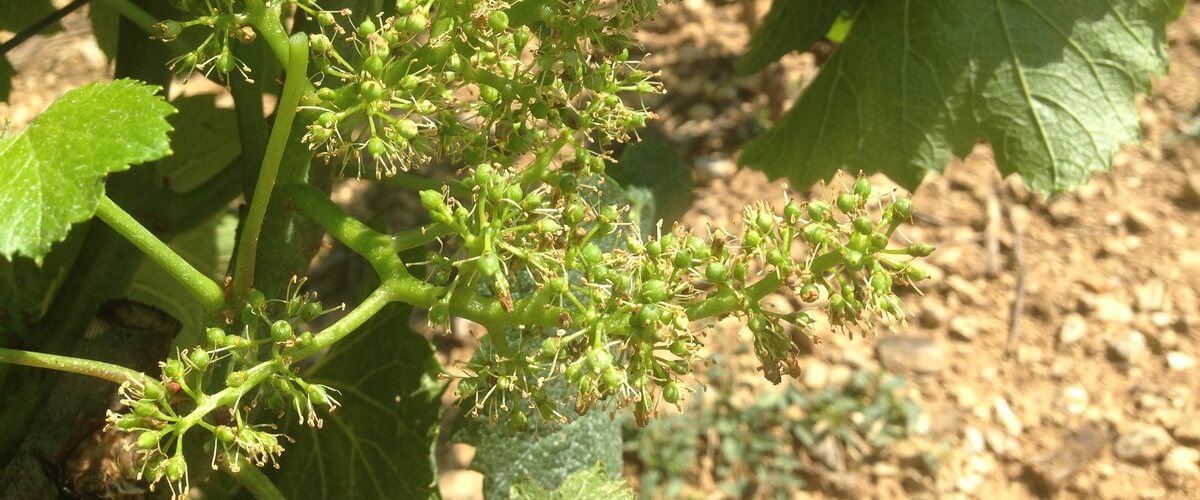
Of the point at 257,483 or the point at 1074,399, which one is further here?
the point at 1074,399

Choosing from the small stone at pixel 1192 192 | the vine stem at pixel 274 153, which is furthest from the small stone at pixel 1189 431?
the vine stem at pixel 274 153

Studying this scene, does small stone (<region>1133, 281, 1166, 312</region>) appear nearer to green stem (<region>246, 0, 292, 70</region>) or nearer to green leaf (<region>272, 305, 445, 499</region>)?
green leaf (<region>272, 305, 445, 499</region>)

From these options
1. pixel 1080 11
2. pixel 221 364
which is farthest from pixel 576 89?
pixel 1080 11

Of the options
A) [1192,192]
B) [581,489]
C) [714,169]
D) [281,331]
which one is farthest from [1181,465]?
[281,331]

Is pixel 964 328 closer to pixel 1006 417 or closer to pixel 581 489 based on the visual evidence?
pixel 1006 417

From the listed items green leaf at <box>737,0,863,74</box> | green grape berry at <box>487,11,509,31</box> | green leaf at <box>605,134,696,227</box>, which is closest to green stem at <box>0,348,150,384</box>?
green grape berry at <box>487,11,509,31</box>

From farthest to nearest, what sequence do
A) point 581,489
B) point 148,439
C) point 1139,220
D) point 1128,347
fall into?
point 1139,220 < point 1128,347 < point 581,489 < point 148,439

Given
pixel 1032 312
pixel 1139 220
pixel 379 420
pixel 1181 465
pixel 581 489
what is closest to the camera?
pixel 581 489
